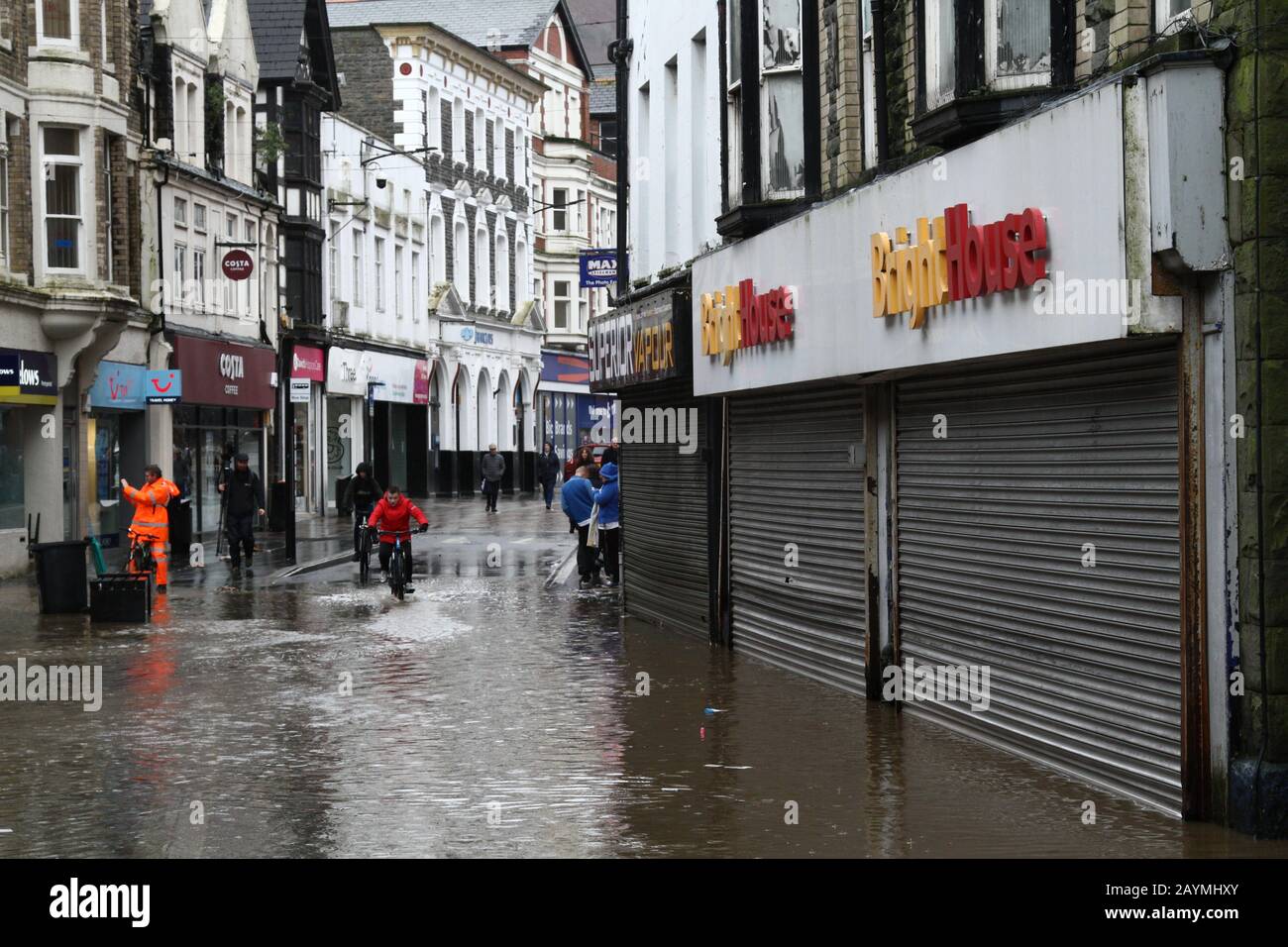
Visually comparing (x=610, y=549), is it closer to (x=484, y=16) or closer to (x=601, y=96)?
(x=484, y=16)

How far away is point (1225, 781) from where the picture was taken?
9414 mm

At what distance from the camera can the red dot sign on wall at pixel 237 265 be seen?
40.0m

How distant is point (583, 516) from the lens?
28.1 metres

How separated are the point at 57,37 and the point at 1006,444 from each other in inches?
968

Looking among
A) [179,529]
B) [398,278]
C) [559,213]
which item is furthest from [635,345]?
[559,213]

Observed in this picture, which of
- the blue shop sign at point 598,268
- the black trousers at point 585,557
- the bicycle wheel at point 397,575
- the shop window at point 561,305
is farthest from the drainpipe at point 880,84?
the shop window at point 561,305

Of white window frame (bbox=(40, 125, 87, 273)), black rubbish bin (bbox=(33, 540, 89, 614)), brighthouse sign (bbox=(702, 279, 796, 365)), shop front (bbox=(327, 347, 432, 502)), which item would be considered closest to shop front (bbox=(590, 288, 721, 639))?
brighthouse sign (bbox=(702, 279, 796, 365))

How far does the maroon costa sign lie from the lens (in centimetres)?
4053

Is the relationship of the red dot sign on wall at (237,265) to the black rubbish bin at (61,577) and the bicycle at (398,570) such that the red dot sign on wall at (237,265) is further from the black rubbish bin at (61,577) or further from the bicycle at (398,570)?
the black rubbish bin at (61,577)

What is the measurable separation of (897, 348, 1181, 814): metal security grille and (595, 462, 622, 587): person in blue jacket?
13694mm

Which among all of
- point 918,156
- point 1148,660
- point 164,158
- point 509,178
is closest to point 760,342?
point 918,156

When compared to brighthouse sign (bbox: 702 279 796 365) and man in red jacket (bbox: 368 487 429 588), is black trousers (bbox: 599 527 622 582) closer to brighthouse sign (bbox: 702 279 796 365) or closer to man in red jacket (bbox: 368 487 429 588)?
man in red jacket (bbox: 368 487 429 588)

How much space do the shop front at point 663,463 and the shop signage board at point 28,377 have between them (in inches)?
406
